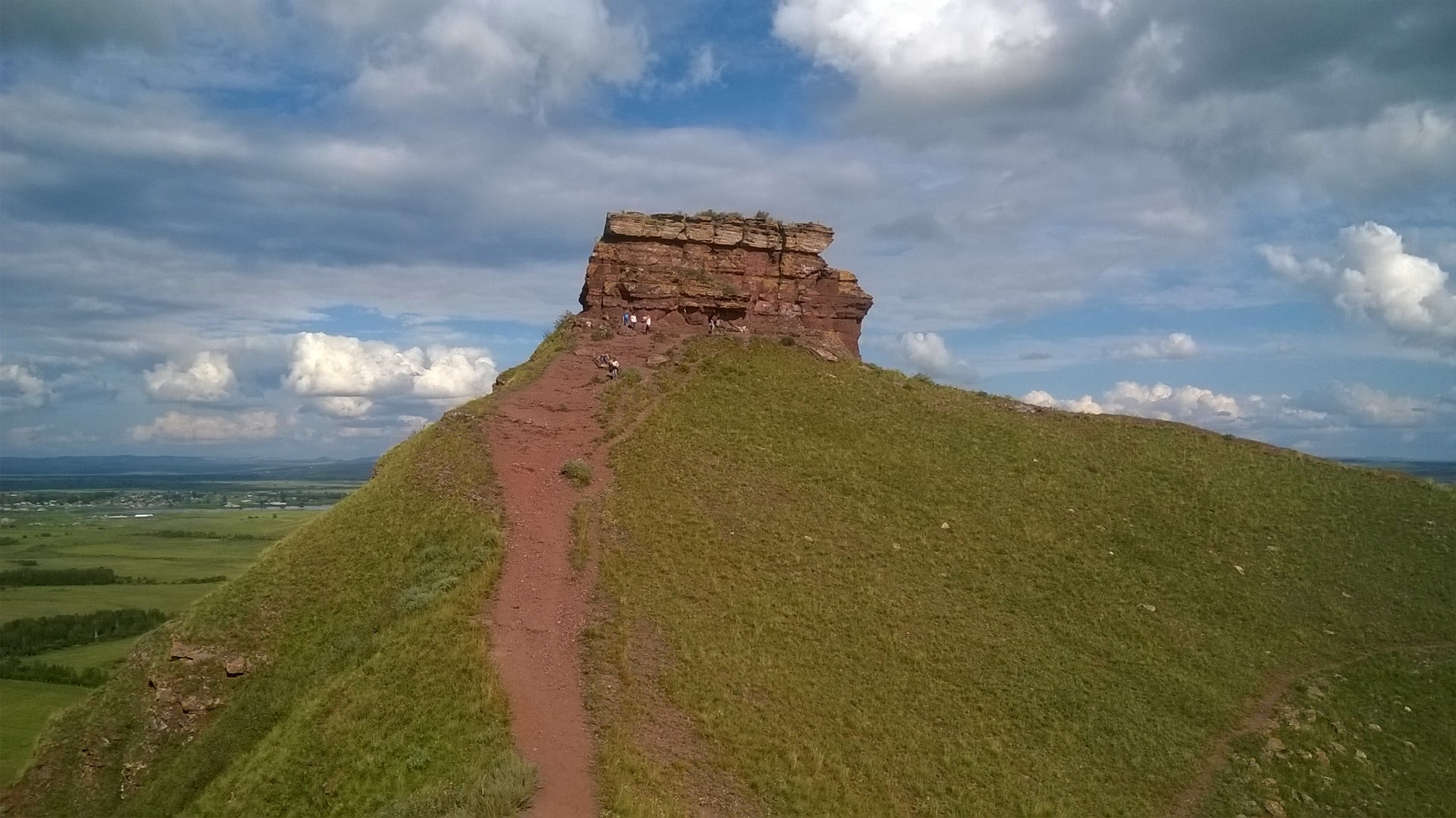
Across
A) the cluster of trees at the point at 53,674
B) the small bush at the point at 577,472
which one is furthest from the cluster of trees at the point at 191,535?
the small bush at the point at 577,472

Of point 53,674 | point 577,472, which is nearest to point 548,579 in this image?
point 577,472

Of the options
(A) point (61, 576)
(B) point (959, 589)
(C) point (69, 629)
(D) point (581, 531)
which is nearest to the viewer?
(D) point (581, 531)

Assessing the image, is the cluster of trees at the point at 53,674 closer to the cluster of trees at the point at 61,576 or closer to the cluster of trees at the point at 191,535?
the cluster of trees at the point at 61,576

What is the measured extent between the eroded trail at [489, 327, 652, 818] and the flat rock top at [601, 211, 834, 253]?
290 inches

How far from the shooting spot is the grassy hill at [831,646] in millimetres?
17484

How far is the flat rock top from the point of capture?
41.9m

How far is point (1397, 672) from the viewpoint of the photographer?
84.0ft

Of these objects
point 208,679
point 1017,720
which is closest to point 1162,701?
point 1017,720

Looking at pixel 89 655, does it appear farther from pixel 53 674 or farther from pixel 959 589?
pixel 959 589

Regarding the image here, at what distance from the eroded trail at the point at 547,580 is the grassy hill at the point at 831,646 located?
21.3 inches

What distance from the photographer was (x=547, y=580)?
22188 mm

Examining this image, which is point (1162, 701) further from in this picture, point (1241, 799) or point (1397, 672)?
point (1397, 672)

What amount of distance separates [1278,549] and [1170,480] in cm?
504

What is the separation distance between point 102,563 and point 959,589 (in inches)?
4778
